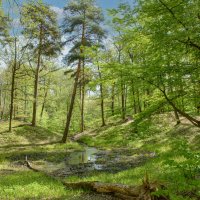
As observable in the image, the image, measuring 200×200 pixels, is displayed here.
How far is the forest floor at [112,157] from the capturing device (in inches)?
335

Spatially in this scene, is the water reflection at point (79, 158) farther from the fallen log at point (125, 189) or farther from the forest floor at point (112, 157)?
the fallen log at point (125, 189)

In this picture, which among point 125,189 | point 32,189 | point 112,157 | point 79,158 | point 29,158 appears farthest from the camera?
point 79,158

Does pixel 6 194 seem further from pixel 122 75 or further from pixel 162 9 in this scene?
pixel 162 9

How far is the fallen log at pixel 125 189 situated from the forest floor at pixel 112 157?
35 centimetres

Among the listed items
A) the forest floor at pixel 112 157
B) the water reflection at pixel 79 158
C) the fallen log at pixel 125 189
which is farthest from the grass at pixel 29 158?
the water reflection at pixel 79 158

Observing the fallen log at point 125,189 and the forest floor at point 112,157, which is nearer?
the fallen log at point 125,189

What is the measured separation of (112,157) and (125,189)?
11088 millimetres

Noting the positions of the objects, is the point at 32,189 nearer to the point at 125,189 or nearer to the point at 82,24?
the point at 125,189

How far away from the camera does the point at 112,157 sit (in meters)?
20.1

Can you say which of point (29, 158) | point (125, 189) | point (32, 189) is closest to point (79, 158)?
point (29, 158)

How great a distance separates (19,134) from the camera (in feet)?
90.7

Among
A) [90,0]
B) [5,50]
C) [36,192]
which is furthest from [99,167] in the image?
[90,0]

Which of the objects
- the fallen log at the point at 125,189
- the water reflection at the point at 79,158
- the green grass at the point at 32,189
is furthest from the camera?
the water reflection at the point at 79,158

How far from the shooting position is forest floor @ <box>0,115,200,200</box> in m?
8.51
